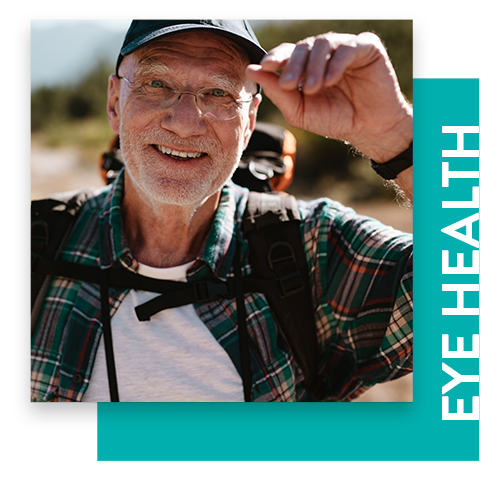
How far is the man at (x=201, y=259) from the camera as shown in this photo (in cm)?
191

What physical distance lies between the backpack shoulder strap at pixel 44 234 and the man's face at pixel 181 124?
1.22 feet

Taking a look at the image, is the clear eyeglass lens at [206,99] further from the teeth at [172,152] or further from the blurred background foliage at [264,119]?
the blurred background foliage at [264,119]

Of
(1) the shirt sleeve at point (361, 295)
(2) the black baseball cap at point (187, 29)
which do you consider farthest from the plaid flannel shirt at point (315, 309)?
(2) the black baseball cap at point (187, 29)

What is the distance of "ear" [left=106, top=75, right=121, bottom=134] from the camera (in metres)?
2.15

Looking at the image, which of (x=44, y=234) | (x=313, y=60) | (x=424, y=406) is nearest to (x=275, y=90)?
(x=313, y=60)

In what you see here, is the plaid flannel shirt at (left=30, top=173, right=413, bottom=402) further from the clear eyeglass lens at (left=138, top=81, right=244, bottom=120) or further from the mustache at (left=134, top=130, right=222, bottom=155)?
the clear eyeglass lens at (left=138, top=81, right=244, bottom=120)

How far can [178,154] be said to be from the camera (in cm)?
196

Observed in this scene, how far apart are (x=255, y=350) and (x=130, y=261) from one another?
660mm

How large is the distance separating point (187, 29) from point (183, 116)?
33 cm

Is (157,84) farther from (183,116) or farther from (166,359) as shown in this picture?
(166,359)

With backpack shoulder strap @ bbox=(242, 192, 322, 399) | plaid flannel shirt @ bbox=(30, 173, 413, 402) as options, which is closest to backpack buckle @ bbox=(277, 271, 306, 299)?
backpack shoulder strap @ bbox=(242, 192, 322, 399)

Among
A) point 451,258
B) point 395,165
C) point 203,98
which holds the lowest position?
point 451,258

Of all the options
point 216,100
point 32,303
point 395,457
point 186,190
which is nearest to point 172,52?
point 216,100

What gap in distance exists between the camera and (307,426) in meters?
2.13
